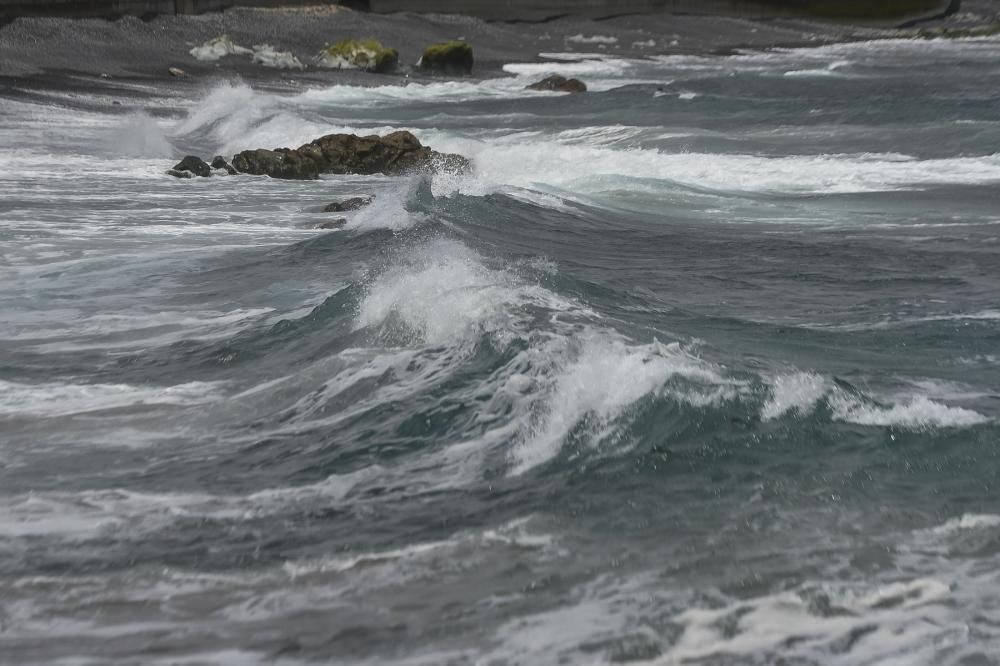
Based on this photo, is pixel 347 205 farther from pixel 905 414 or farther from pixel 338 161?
pixel 905 414

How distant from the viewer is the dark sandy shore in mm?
36906

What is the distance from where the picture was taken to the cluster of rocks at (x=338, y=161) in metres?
17.7

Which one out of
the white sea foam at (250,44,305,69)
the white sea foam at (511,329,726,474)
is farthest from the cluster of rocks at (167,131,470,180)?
the white sea foam at (250,44,305,69)

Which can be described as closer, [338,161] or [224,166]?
[338,161]

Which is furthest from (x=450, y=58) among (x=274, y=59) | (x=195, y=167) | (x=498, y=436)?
(x=498, y=436)

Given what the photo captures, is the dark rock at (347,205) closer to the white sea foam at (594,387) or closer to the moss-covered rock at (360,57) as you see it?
the white sea foam at (594,387)

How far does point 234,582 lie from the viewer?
15.9 feet

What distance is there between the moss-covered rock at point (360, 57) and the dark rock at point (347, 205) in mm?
26854

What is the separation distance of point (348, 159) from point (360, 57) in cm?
2444

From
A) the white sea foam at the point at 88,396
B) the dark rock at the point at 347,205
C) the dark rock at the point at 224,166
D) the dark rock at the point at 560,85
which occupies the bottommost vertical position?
the dark rock at the point at 560,85

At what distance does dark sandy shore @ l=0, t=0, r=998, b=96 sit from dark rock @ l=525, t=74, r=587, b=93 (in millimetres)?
4721

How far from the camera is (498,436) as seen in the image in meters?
6.22

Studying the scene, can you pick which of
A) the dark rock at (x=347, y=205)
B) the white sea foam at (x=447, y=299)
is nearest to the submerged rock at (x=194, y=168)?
the dark rock at (x=347, y=205)

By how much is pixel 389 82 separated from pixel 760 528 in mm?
33678
